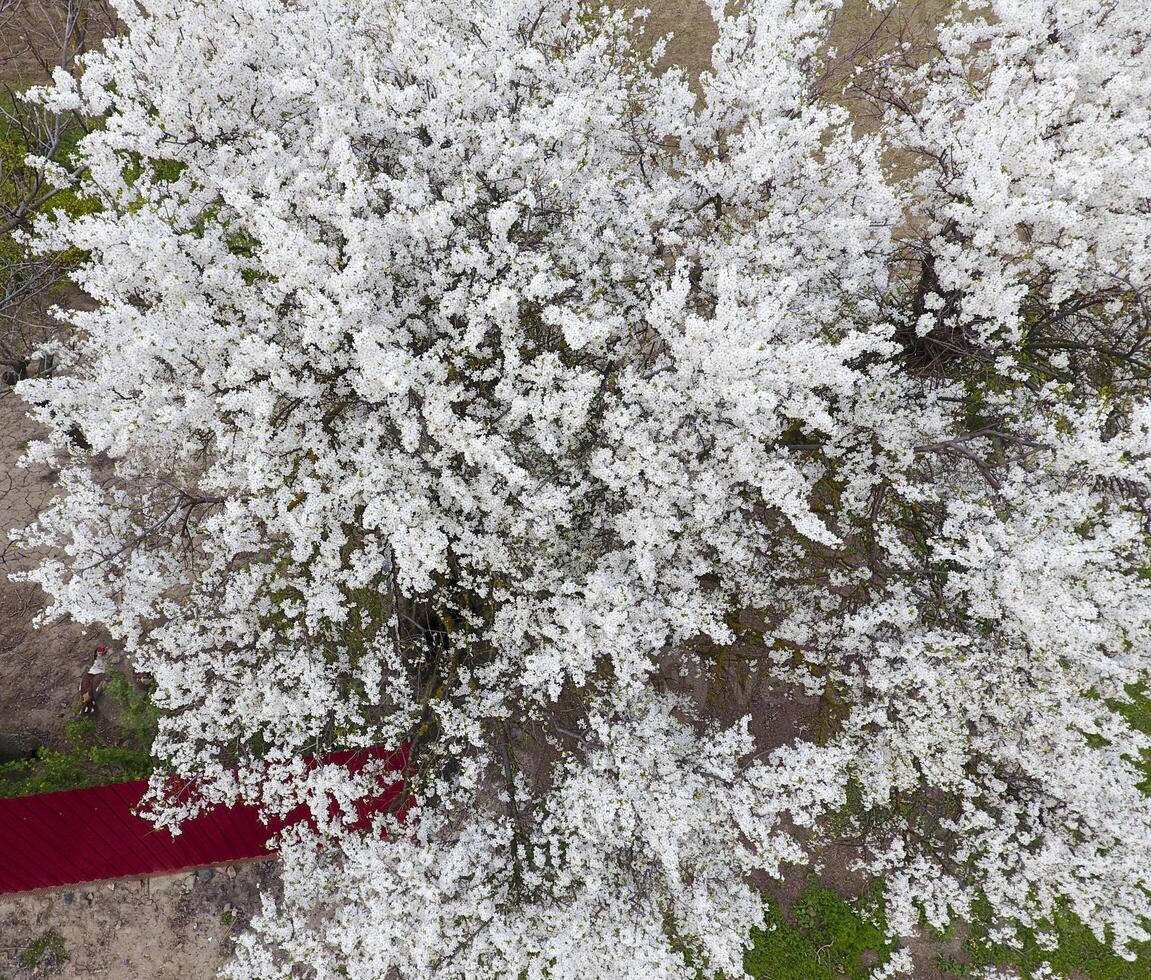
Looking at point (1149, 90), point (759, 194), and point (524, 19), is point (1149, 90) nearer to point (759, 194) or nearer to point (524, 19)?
point (759, 194)

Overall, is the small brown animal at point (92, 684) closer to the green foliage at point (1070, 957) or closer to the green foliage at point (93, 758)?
the green foliage at point (93, 758)

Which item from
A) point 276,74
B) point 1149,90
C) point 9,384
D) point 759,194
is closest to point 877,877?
point 759,194

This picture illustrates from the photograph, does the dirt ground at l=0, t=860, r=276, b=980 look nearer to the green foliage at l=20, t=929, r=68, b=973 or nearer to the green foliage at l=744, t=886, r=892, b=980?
Result: the green foliage at l=20, t=929, r=68, b=973

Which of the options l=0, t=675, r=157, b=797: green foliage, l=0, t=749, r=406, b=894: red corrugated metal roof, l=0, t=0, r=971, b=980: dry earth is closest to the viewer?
l=0, t=749, r=406, b=894: red corrugated metal roof

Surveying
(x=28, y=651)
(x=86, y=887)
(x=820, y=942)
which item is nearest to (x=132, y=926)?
(x=86, y=887)

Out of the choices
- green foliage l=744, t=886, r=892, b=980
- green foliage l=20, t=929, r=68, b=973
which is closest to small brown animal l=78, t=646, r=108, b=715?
green foliage l=20, t=929, r=68, b=973

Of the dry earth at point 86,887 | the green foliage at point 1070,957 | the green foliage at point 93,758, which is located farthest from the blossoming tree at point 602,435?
the green foliage at point 1070,957

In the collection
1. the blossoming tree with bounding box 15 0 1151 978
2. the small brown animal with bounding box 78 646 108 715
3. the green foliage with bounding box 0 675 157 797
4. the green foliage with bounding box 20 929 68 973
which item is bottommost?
the green foliage with bounding box 20 929 68 973

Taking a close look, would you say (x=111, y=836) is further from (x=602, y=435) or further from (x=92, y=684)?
(x=602, y=435)
